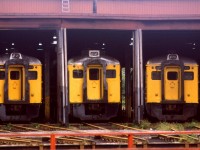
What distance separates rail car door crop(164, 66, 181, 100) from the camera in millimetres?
23594

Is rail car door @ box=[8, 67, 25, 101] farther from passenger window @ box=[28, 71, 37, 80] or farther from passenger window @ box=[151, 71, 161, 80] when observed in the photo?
passenger window @ box=[151, 71, 161, 80]

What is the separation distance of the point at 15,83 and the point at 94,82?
332 centimetres

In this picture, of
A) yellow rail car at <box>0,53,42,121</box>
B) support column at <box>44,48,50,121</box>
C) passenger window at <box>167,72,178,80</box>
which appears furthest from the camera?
support column at <box>44,48,50,121</box>

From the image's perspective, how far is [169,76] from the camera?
78.1 feet

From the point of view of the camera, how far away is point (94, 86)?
928 inches

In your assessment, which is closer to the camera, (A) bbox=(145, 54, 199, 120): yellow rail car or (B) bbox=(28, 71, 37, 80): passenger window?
(A) bbox=(145, 54, 199, 120): yellow rail car

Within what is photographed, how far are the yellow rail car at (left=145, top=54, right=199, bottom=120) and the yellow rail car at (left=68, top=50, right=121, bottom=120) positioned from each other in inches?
57.1

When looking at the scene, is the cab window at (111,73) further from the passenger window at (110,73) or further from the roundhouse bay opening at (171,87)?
the roundhouse bay opening at (171,87)

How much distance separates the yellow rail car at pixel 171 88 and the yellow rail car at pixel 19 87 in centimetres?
474

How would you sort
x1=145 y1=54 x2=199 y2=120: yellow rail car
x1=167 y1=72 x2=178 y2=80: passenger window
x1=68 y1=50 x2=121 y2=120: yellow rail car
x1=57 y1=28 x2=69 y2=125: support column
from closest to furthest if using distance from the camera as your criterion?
x1=57 y1=28 x2=69 y2=125: support column, x1=68 y1=50 x2=121 y2=120: yellow rail car, x1=145 y1=54 x2=199 y2=120: yellow rail car, x1=167 y1=72 x2=178 y2=80: passenger window

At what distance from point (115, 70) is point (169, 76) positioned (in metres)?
2.31

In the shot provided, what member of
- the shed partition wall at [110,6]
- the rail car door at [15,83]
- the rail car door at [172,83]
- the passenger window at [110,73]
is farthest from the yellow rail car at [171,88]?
the shed partition wall at [110,6]

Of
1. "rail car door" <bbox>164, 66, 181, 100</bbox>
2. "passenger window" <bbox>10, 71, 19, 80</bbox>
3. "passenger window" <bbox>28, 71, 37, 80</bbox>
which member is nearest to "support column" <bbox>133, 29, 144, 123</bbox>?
"rail car door" <bbox>164, 66, 181, 100</bbox>

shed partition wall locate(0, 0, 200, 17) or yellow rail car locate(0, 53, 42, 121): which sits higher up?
shed partition wall locate(0, 0, 200, 17)
